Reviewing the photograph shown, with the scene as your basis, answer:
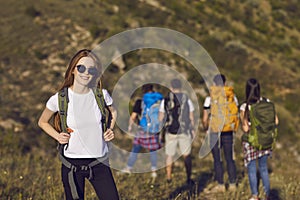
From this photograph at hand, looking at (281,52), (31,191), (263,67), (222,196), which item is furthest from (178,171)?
(281,52)

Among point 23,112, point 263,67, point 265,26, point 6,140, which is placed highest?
point 265,26

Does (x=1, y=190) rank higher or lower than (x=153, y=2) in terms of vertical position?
lower

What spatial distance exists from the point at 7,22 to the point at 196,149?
13820 millimetres

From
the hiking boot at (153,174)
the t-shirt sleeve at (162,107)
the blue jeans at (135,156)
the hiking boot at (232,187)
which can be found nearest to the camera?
the hiking boot at (232,187)

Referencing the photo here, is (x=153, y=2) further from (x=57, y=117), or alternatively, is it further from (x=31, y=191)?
(x=57, y=117)

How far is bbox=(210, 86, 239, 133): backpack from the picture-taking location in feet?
22.5

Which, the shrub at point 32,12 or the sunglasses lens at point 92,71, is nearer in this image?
the sunglasses lens at point 92,71

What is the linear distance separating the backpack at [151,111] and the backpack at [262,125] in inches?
87.2

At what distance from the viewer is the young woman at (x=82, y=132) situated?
3.51 m

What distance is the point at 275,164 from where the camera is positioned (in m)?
12.0

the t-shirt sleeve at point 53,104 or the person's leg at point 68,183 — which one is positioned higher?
the t-shirt sleeve at point 53,104

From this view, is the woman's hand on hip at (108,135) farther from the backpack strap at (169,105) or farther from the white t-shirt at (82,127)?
the backpack strap at (169,105)

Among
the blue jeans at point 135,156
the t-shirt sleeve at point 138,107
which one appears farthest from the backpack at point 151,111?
the blue jeans at point 135,156

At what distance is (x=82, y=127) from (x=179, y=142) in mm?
4114
